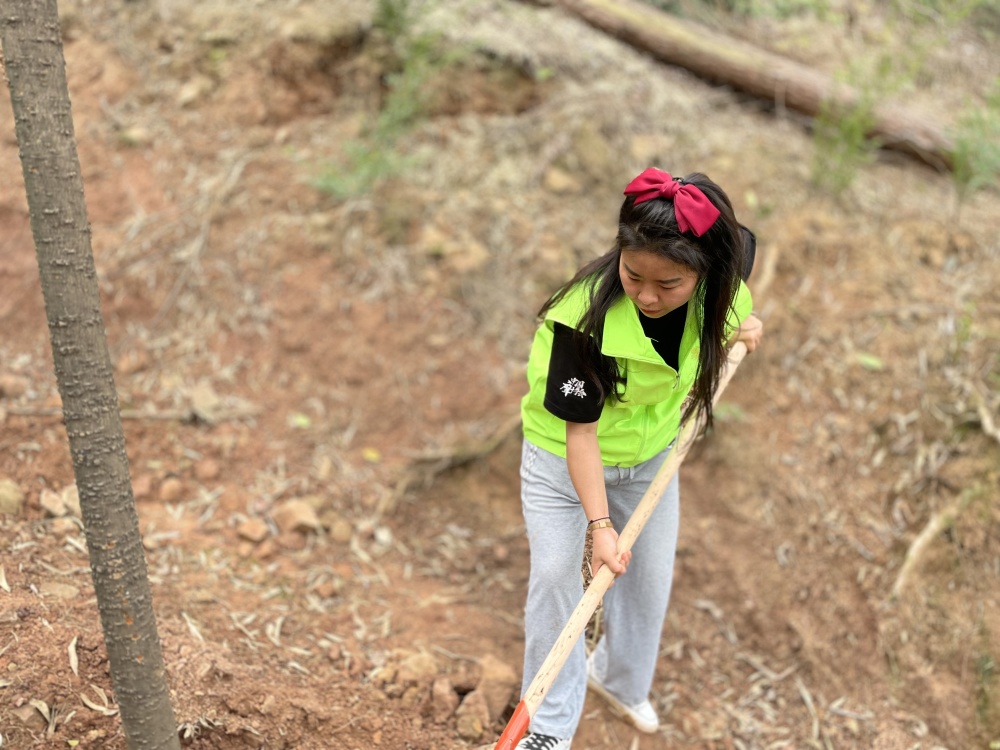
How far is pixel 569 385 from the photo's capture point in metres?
2.04

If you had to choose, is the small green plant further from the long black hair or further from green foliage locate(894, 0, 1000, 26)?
green foliage locate(894, 0, 1000, 26)

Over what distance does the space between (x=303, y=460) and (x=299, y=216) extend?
1.46 metres

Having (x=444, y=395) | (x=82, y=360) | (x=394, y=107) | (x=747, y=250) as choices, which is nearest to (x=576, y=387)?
(x=747, y=250)

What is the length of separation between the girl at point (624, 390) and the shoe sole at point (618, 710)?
0.40m

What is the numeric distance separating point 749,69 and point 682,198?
423 cm

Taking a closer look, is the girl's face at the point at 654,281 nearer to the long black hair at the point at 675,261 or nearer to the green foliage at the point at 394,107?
the long black hair at the point at 675,261

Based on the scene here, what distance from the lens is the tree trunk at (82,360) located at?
1.60 metres

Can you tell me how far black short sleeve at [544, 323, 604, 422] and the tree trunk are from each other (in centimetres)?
99

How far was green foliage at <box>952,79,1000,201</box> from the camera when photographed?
175 inches

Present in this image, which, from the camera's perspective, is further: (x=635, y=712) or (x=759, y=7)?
(x=759, y=7)

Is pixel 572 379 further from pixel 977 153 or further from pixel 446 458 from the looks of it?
pixel 977 153

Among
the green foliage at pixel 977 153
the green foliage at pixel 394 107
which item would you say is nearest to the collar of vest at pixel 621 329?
the green foliage at pixel 394 107

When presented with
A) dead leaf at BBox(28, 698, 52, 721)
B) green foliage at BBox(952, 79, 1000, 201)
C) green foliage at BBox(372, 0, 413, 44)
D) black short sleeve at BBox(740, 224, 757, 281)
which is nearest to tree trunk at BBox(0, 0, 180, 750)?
dead leaf at BBox(28, 698, 52, 721)

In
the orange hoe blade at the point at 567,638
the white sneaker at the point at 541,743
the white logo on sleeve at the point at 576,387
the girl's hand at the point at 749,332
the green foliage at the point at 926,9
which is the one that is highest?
the green foliage at the point at 926,9
